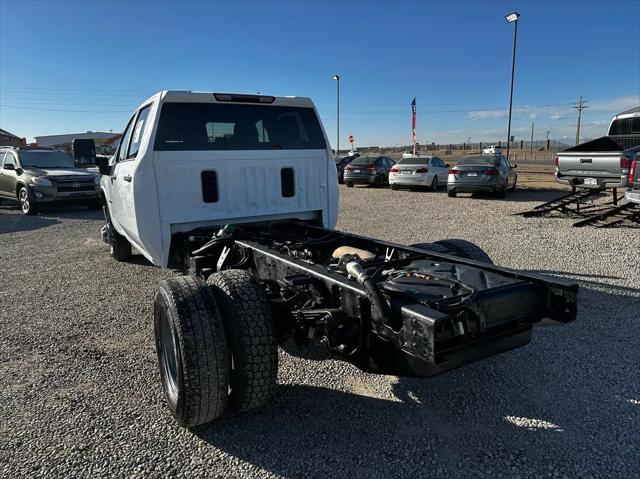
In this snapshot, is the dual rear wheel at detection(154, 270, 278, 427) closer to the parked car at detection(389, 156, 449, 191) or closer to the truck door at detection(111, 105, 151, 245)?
the truck door at detection(111, 105, 151, 245)

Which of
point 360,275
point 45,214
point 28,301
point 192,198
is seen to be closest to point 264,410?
point 360,275

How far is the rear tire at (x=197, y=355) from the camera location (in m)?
2.71

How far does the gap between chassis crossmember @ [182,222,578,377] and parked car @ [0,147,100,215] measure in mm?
11941

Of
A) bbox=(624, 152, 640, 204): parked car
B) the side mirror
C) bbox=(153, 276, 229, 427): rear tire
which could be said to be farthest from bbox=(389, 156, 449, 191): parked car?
bbox=(153, 276, 229, 427): rear tire

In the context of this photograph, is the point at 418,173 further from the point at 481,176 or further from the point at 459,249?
the point at 459,249

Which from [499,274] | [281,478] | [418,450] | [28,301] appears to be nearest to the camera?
[281,478]

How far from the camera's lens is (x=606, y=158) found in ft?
32.2

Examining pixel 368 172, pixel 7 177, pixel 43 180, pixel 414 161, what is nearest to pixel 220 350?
pixel 43 180

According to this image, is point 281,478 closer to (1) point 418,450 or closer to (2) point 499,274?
(1) point 418,450

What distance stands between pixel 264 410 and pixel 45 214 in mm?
13302

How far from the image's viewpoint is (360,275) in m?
2.56

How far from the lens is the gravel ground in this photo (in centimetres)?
257

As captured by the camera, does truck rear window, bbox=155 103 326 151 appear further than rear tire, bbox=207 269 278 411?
Yes

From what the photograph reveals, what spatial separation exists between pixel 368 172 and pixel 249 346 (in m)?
18.1
